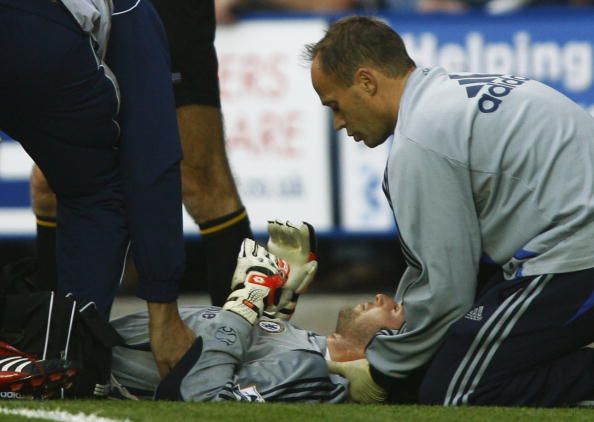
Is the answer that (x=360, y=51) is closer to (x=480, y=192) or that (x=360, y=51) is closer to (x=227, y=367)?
(x=480, y=192)

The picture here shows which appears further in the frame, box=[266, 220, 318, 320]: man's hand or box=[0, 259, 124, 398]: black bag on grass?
box=[266, 220, 318, 320]: man's hand

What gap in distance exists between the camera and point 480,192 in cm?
463

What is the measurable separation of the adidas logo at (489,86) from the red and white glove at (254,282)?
82cm

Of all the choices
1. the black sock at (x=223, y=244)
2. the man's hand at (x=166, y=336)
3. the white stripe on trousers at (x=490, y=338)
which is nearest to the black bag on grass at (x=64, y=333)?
the man's hand at (x=166, y=336)

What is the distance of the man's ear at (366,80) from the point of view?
4840 mm

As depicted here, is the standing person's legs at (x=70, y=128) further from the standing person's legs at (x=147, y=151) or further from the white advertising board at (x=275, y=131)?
the white advertising board at (x=275, y=131)

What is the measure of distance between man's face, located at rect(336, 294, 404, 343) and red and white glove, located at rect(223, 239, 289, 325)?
26 centimetres

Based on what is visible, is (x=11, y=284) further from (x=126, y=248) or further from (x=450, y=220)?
(x=450, y=220)

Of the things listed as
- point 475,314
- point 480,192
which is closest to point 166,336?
point 475,314

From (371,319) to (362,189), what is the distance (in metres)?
2.90

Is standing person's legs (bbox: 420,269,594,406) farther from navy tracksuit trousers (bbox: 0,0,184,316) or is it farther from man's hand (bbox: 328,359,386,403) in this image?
navy tracksuit trousers (bbox: 0,0,184,316)

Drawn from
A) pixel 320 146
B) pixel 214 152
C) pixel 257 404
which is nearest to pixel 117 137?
pixel 257 404

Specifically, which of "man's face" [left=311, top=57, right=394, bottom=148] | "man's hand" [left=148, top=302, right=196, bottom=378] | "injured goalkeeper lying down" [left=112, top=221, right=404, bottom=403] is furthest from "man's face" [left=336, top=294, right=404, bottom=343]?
"man's hand" [left=148, top=302, right=196, bottom=378]

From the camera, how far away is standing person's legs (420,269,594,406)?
462 centimetres
